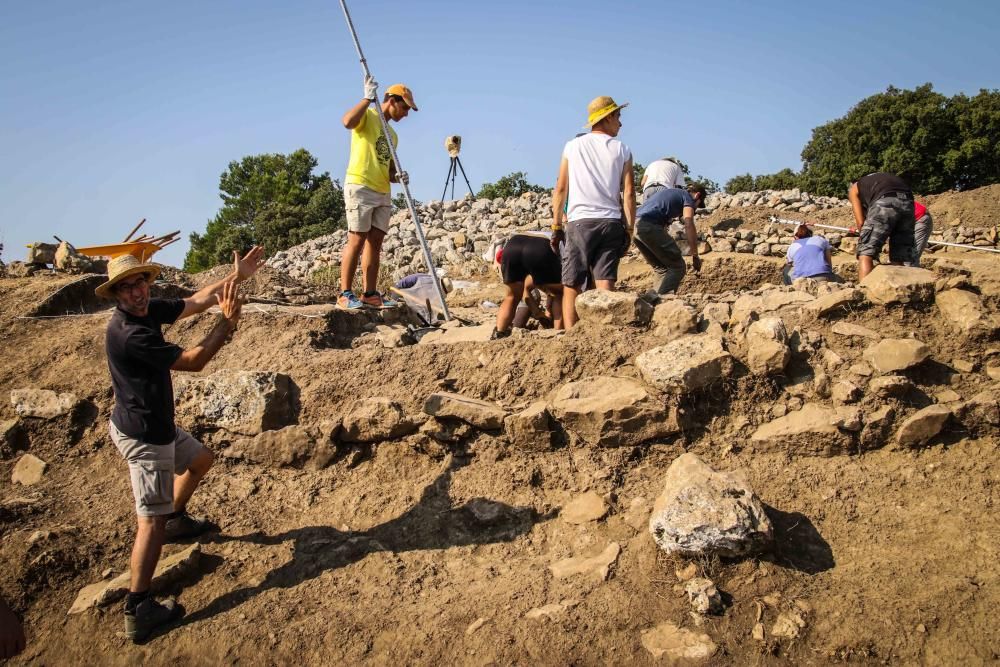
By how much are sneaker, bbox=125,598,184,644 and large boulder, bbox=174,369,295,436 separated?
4.24ft

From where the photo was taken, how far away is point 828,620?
8.50 ft

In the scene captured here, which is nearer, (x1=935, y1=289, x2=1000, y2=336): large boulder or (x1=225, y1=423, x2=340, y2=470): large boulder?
(x1=935, y1=289, x2=1000, y2=336): large boulder

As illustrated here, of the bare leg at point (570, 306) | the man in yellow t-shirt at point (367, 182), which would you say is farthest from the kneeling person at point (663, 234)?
the man in yellow t-shirt at point (367, 182)

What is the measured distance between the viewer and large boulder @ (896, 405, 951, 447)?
10.8 ft

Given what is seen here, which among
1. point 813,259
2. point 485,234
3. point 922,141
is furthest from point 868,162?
point 813,259

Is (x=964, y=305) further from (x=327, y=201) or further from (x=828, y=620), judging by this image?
(x=327, y=201)

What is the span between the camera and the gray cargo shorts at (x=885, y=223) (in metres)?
5.18

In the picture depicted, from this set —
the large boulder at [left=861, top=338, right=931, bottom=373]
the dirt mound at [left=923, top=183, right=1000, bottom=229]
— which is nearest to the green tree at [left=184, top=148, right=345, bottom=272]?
the dirt mound at [left=923, top=183, right=1000, bottom=229]

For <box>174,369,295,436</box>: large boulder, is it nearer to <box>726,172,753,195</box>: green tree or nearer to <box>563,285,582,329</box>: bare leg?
<box>563,285,582,329</box>: bare leg

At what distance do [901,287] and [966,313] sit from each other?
37cm

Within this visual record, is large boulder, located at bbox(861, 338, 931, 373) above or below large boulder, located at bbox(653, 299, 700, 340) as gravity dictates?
below

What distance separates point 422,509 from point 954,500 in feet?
8.99

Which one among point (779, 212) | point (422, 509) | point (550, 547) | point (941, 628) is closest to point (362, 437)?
A: point (422, 509)

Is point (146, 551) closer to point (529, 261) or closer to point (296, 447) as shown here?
point (296, 447)
